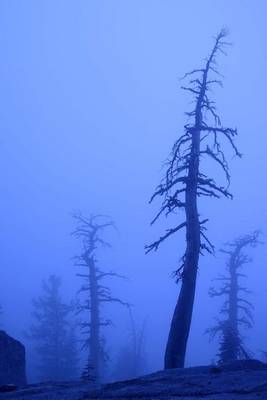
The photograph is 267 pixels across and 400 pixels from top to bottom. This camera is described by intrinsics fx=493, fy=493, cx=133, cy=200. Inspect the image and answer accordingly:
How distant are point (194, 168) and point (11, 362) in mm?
8348

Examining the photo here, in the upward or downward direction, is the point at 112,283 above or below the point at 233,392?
above

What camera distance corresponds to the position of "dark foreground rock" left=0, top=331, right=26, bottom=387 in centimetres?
1473

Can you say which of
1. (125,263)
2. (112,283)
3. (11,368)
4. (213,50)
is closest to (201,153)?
(213,50)

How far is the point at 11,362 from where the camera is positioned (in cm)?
1505

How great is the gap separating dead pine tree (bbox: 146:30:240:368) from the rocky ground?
4.19 metres

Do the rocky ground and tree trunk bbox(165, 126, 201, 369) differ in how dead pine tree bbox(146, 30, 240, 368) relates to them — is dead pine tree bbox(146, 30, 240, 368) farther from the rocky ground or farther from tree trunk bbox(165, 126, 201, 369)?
the rocky ground

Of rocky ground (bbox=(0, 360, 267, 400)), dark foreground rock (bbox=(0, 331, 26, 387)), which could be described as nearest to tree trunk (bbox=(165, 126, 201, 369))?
rocky ground (bbox=(0, 360, 267, 400))

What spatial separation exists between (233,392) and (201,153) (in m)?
9.87

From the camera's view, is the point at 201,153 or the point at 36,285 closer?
the point at 201,153

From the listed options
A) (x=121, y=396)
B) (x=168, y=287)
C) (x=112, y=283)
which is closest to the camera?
(x=121, y=396)

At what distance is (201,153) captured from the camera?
16.5 metres

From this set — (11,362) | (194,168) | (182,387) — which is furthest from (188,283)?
(182,387)

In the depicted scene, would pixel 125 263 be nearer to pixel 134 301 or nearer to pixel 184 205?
pixel 134 301

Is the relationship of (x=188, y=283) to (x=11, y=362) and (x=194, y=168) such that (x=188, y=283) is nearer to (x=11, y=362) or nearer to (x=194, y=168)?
(x=194, y=168)
